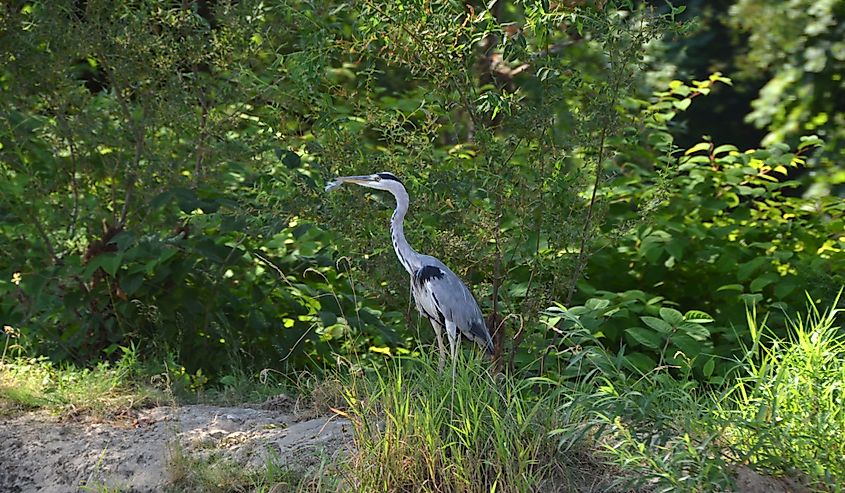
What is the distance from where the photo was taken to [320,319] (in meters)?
5.97

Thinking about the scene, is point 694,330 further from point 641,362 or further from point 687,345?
point 641,362

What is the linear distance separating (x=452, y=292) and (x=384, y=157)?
Result: 93 centimetres

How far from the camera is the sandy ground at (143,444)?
4.34 m

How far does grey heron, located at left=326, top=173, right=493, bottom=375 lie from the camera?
15.0 ft

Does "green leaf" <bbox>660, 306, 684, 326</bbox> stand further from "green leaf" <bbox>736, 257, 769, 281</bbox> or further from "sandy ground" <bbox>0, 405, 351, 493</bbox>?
"sandy ground" <bbox>0, 405, 351, 493</bbox>

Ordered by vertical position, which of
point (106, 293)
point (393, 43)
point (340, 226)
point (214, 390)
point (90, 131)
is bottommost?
point (214, 390)

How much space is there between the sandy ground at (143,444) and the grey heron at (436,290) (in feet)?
1.96

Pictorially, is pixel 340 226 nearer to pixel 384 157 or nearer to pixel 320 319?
pixel 384 157

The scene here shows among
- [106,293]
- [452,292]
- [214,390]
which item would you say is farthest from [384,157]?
[106,293]

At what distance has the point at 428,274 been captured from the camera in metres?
4.58

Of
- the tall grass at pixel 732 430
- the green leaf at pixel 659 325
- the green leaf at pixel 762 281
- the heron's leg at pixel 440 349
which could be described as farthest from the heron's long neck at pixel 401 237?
the green leaf at pixel 762 281

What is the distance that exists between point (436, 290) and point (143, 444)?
138cm

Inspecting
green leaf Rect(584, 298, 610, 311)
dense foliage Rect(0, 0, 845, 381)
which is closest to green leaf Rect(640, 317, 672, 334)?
dense foliage Rect(0, 0, 845, 381)

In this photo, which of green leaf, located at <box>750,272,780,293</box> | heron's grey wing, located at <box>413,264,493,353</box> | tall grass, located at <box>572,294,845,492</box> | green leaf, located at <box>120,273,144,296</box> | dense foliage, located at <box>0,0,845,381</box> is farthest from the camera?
green leaf, located at <box>750,272,780,293</box>
